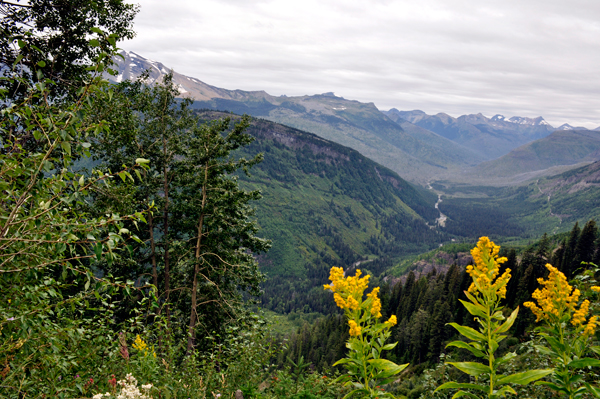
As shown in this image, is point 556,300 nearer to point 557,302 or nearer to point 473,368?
point 557,302

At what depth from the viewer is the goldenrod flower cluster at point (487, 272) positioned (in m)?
4.42

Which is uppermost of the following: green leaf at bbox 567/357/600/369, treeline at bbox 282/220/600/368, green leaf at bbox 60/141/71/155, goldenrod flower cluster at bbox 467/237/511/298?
green leaf at bbox 60/141/71/155

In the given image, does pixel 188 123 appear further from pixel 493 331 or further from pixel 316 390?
pixel 493 331

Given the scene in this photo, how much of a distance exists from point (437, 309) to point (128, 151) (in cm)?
8329

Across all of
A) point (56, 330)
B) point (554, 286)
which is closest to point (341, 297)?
point (554, 286)

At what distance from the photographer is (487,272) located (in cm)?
454

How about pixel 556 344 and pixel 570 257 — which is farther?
pixel 570 257

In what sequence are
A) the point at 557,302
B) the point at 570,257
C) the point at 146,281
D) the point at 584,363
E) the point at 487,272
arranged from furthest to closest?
the point at 570,257
the point at 146,281
the point at 557,302
the point at 487,272
the point at 584,363

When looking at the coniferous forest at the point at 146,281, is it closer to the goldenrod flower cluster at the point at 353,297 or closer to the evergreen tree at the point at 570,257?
the goldenrod flower cluster at the point at 353,297

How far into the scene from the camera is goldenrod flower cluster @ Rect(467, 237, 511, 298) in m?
4.42

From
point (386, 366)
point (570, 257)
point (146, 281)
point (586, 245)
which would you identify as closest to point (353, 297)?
point (386, 366)

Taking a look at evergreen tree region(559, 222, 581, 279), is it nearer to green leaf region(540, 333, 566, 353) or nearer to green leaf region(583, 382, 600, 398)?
green leaf region(540, 333, 566, 353)

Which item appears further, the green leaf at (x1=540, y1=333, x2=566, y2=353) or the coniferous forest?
the green leaf at (x1=540, y1=333, x2=566, y2=353)

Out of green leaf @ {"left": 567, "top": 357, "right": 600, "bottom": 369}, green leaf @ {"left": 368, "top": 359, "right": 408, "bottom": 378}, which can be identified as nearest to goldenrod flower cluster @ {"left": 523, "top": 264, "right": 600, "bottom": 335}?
green leaf @ {"left": 567, "top": 357, "right": 600, "bottom": 369}
